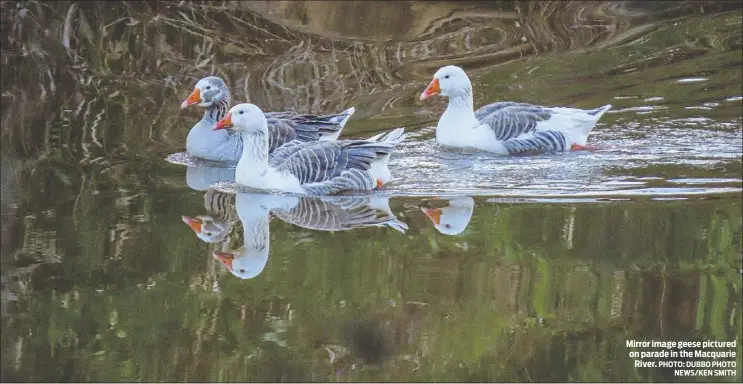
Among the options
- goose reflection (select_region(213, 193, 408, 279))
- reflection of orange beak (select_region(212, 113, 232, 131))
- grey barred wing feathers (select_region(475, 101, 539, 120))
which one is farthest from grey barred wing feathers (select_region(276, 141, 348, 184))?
grey barred wing feathers (select_region(475, 101, 539, 120))

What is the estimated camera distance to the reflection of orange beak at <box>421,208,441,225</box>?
953 centimetres

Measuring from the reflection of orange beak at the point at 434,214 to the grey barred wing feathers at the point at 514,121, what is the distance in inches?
89.6

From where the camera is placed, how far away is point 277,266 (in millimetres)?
8469

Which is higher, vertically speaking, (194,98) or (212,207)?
(194,98)

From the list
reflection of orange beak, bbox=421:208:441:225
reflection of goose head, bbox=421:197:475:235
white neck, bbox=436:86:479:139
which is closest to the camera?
reflection of goose head, bbox=421:197:475:235

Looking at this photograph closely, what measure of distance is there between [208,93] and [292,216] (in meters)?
2.83

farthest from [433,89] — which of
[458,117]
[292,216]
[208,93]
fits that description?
[292,216]

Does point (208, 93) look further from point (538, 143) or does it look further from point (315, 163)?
point (538, 143)

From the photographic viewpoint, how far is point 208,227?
9.55m

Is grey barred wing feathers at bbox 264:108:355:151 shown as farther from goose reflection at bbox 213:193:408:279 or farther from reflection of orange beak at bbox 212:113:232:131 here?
goose reflection at bbox 213:193:408:279

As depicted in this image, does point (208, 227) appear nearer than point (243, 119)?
Yes

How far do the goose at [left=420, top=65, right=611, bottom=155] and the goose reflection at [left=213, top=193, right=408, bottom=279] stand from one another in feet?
6.34

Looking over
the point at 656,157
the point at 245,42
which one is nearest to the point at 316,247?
the point at 656,157

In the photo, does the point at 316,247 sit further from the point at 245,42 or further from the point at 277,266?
the point at 245,42
